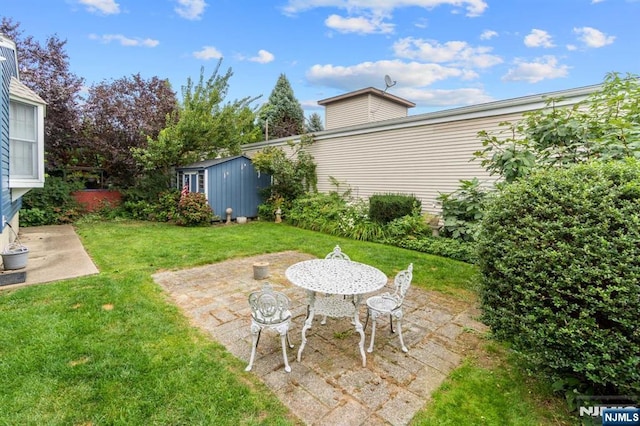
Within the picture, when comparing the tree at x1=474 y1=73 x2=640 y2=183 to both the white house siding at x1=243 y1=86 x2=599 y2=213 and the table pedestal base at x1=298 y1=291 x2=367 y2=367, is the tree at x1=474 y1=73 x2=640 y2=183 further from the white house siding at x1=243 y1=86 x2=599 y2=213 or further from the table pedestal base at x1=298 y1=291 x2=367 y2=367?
the white house siding at x1=243 y1=86 x2=599 y2=213

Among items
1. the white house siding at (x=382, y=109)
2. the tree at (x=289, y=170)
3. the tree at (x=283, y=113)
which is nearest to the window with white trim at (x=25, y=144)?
the tree at (x=289, y=170)

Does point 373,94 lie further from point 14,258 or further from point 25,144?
point 14,258

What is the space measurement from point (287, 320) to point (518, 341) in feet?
5.78

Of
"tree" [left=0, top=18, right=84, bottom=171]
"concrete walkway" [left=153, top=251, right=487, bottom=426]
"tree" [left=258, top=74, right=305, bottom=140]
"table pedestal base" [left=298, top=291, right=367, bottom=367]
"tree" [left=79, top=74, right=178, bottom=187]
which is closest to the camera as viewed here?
"concrete walkway" [left=153, top=251, right=487, bottom=426]

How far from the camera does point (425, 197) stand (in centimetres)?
780

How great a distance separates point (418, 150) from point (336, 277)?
19.6 feet

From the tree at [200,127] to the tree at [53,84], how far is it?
2.28 meters

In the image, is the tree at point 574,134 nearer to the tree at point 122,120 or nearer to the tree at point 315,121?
the tree at point 122,120

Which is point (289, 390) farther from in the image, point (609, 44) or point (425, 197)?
point (609, 44)

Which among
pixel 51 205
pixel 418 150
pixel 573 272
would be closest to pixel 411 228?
pixel 418 150

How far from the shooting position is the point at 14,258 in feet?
15.0

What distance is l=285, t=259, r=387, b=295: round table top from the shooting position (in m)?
2.63

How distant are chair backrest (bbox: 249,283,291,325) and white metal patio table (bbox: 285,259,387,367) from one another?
0.23m

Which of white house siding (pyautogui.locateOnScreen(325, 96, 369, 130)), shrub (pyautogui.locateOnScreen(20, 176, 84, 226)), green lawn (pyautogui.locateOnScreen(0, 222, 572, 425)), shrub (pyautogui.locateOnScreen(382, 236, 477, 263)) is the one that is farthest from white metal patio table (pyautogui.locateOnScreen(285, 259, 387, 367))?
white house siding (pyautogui.locateOnScreen(325, 96, 369, 130))
